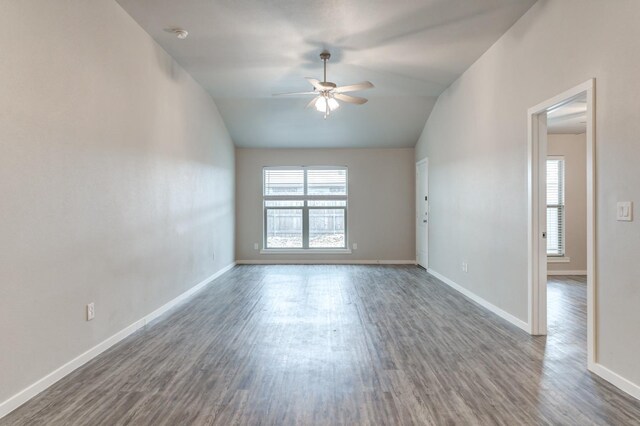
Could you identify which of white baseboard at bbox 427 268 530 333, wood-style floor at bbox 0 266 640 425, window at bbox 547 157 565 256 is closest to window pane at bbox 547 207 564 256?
window at bbox 547 157 565 256

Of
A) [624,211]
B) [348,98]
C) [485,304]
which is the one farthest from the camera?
[348,98]

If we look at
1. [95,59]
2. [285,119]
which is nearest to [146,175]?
[95,59]

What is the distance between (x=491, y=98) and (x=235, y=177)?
502cm

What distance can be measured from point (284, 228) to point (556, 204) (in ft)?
16.5

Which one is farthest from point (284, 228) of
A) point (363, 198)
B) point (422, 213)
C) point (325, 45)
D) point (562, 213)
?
point (562, 213)

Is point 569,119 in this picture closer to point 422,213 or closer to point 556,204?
point 556,204

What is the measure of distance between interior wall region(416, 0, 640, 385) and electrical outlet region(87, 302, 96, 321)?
360 centimetres

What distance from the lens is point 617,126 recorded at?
2.28m

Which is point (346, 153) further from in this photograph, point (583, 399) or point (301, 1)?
point (583, 399)

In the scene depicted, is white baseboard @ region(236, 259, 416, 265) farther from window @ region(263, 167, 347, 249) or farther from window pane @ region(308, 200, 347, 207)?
window pane @ region(308, 200, 347, 207)

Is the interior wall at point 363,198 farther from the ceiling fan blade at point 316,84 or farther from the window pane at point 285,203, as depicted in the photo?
the ceiling fan blade at point 316,84

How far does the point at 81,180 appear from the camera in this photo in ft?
8.67

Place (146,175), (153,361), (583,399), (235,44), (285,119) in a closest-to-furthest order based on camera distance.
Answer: (583,399), (153,361), (146,175), (235,44), (285,119)

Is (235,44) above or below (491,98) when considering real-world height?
above
